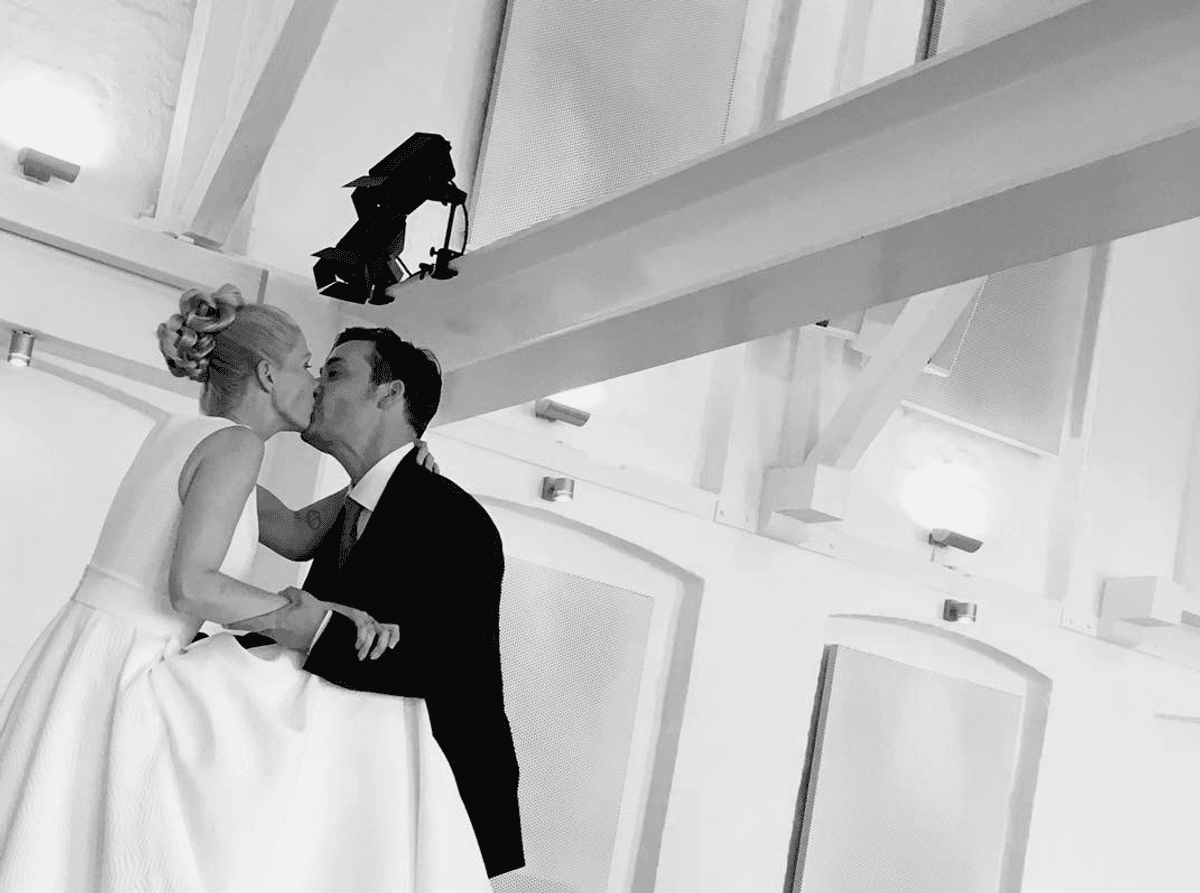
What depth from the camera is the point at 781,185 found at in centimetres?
383

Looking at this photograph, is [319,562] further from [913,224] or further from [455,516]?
[913,224]

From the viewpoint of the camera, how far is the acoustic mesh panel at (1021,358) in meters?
8.64

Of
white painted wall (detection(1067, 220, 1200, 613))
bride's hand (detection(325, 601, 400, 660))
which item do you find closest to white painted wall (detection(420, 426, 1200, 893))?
white painted wall (detection(1067, 220, 1200, 613))

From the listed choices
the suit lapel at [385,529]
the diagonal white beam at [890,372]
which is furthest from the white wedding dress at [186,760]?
the diagonal white beam at [890,372]

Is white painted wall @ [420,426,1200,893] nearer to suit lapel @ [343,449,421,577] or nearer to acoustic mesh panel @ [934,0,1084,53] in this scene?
acoustic mesh panel @ [934,0,1084,53]

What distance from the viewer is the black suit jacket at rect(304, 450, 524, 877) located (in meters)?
3.47

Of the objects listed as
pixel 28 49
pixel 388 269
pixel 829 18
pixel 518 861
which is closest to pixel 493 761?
pixel 518 861

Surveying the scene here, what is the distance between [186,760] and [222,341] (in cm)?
87

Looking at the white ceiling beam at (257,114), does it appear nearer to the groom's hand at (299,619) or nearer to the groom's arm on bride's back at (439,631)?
the groom's arm on bride's back at (439,631)

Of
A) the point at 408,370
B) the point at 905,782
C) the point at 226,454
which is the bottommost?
the point at 905,782

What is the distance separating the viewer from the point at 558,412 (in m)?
7.26

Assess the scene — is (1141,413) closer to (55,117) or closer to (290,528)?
(55,117)

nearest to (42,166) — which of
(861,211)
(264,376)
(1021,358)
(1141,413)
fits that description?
(264,376)

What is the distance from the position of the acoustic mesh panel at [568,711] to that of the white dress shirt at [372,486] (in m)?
3.50
